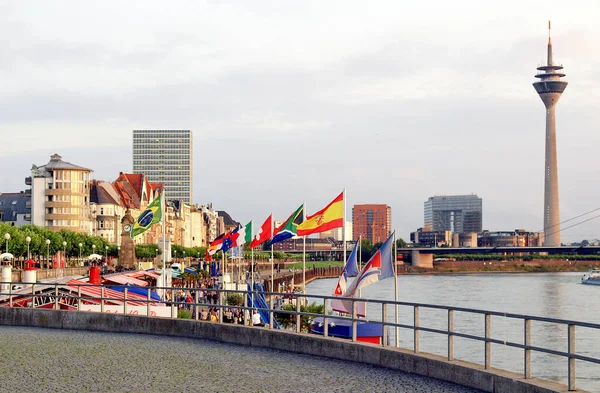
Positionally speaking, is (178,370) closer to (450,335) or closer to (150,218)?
(450,335)

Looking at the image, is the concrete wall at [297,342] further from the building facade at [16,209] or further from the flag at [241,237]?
the building facade at [16,209]

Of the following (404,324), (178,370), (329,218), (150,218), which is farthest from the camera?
(150,218)

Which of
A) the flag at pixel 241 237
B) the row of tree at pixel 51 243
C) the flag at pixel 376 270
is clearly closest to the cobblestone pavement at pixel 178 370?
the flag at pixel 376 270

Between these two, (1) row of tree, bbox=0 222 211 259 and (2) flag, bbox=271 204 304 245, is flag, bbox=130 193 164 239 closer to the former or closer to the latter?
(2) flag, bbox=271 204 304 245

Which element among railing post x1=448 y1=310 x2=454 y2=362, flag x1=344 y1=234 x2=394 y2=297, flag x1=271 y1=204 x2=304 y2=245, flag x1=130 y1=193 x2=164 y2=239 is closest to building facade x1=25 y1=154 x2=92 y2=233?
flag x1=130 y1=193 x2=164 y2=239

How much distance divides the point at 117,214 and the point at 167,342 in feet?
457

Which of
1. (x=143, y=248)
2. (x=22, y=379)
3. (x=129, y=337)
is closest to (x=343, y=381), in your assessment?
(x=22, y=379)

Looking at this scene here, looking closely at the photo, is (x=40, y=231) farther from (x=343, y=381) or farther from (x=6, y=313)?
(x=343, y=381)

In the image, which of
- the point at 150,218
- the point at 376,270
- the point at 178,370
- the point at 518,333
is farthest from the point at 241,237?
the point at 178,370

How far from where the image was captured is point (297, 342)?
1717cm

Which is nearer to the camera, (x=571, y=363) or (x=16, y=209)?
(x=571, y=363)

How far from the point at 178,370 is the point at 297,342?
3.25 meters

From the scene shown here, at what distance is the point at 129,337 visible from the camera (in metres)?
20.4

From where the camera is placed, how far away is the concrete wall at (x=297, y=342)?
474 inches
